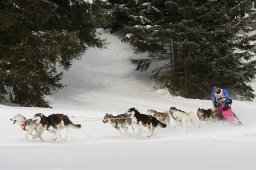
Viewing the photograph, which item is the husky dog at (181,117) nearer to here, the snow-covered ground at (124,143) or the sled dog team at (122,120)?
the sled dog team at (122,120)

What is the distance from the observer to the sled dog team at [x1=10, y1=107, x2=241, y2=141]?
34.7 ft

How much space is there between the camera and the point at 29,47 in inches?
635

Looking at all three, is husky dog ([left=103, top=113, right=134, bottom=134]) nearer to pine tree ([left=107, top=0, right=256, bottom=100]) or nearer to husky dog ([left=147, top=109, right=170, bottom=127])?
husky dog ([left=147, top=109, right=170, bottom=127])

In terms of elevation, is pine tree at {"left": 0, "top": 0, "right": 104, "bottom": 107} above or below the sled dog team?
above

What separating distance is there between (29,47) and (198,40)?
849cm

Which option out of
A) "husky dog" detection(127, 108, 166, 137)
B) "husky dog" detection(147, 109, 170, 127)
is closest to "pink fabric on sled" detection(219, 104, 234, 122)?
"husky dog" detection(147, 109, 170, 127)

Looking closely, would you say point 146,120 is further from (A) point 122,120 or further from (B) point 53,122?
(B) point 53,122

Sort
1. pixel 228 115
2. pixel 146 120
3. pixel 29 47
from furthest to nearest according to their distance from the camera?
1. pixel 29 47
2. pixel 228 115
3. pixel 146 120

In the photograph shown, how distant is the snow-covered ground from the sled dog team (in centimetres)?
24

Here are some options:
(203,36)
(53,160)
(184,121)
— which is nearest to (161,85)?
(203,36)

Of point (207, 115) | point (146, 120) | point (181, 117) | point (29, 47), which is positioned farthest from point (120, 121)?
point (29, 47)

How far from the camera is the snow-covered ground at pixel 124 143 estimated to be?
7.02 m

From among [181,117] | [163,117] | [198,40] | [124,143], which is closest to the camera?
[124,143]

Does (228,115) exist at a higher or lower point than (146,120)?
higher
